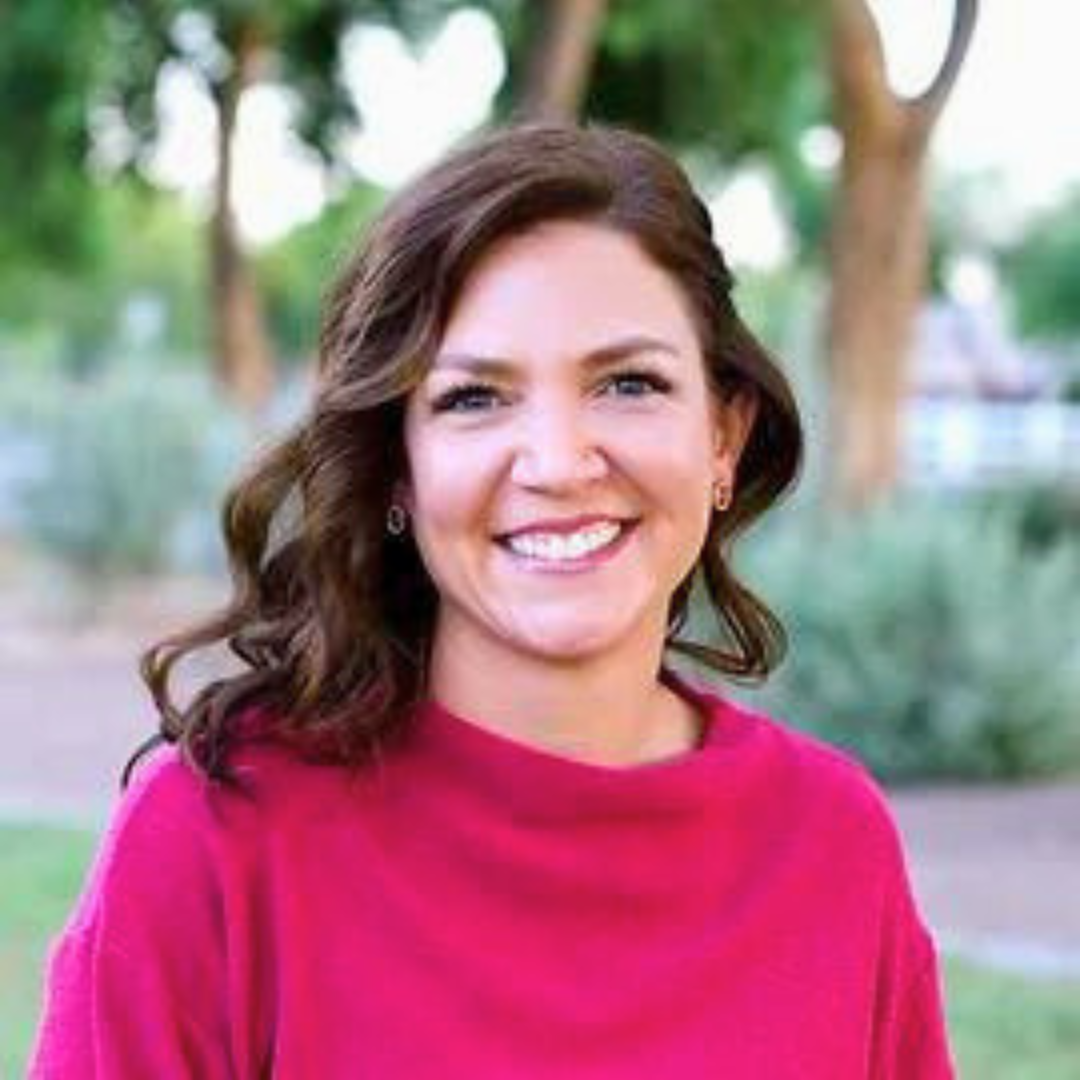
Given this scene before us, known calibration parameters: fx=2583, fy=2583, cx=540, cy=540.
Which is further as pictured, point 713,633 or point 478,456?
point 713,633

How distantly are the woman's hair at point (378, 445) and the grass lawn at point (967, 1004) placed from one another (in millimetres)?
4141

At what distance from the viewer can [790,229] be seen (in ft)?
125

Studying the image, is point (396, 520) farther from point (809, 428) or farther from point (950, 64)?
point (950, 64)

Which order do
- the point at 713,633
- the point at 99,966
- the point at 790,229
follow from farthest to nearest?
the point at 790,229 < the point at 713,633 < the point at 99,966

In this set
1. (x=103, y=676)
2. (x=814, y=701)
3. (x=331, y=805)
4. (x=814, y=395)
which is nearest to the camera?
(x=331, y=805)

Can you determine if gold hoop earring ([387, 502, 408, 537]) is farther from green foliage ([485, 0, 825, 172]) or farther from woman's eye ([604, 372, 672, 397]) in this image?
green foliage ([485, 0, 825, 172])

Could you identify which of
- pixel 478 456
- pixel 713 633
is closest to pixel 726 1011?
pixel 478 456

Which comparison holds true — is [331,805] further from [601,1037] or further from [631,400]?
[631,400]

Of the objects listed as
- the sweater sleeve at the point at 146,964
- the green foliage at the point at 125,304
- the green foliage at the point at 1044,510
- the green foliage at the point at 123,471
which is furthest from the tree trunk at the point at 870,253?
the green foliage at the point at 125,304

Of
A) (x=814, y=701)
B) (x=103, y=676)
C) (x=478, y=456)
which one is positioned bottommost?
(x=103, y=676)

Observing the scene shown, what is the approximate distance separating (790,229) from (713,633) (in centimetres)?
3566

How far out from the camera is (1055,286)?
130ft

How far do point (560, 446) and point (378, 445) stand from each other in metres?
0.18

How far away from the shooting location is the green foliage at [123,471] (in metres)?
20.6
